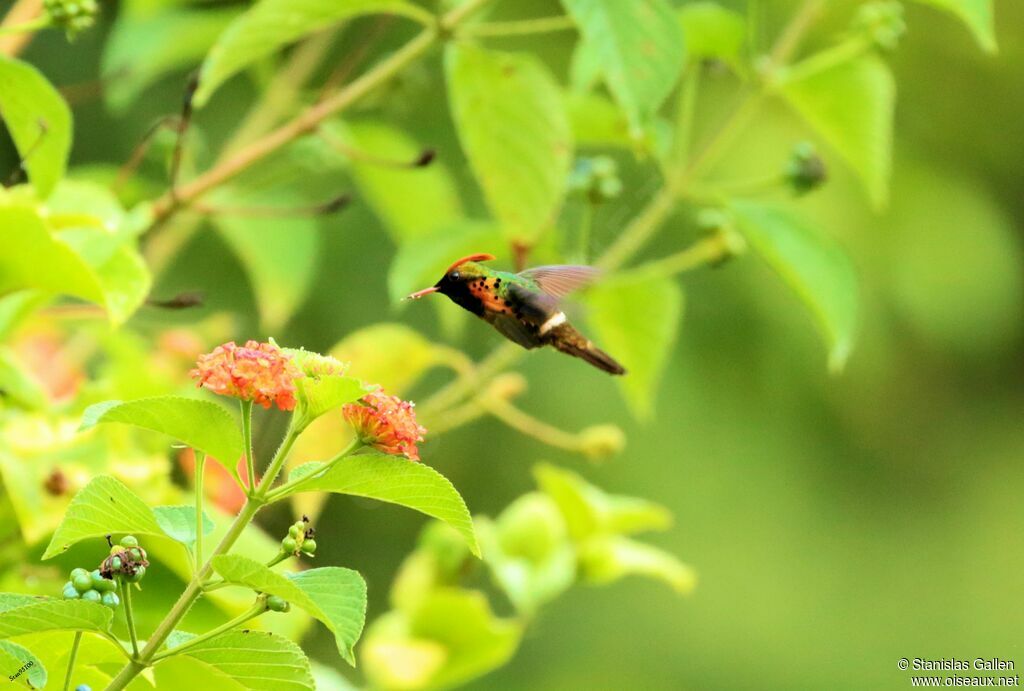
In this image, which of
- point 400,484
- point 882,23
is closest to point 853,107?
point 882,23

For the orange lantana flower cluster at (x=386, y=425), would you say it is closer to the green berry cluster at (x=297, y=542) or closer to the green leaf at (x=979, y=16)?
the green berry cluster at (x=297, y=542)

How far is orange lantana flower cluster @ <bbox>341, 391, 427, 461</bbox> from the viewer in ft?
1.92

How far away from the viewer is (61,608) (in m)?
0.55

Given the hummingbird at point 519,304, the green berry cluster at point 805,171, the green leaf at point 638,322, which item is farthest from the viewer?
the green berry cluster at point 805,171

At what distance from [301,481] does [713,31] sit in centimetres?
84

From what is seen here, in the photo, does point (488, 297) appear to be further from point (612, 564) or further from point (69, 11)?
point (612, 564)

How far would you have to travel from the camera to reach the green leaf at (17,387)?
94 centimetres

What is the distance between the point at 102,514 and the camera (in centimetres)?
58

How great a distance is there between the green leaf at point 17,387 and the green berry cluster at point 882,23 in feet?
2.85

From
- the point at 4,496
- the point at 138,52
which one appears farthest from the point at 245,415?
the point at 138,52

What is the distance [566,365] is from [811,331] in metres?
0.59

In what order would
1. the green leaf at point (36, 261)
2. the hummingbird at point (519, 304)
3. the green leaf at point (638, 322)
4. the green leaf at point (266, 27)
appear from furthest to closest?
the green leaf at point (638, 322) → the green leaf at point (266, 27) → the hummingbird at point (519, 304) → the green leaf at point (36, 261)

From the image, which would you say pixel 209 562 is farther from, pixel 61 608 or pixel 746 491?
pixel 746 491

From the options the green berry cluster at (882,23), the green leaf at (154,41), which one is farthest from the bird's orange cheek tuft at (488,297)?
the green leaf at (154,41)
